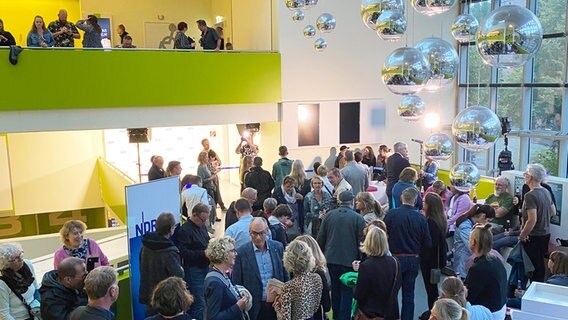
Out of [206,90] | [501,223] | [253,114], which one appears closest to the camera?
[501,223]

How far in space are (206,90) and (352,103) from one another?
350 cm

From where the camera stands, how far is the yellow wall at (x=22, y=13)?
45.0 ft

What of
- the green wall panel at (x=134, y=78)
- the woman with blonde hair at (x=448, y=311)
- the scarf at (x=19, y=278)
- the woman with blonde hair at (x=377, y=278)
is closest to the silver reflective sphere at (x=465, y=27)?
the woman with blonde hair at (x=377, y=278)

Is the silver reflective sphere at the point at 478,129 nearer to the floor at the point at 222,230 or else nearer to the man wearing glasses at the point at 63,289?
the floor at the point at 222,230

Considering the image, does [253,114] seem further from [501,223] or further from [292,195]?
[501,223]

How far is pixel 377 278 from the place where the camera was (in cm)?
410

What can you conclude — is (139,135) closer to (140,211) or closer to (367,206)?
(140,211)

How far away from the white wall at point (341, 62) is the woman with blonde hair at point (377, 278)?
731 centimetres

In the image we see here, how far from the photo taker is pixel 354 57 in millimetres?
11852

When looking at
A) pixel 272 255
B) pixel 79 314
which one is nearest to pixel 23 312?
pixel 79 314

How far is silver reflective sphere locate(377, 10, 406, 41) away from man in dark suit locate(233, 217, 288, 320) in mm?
1948

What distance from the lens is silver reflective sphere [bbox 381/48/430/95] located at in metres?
3.96

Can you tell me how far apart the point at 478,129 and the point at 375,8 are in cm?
145

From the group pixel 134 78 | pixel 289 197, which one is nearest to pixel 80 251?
pixel 289 197
